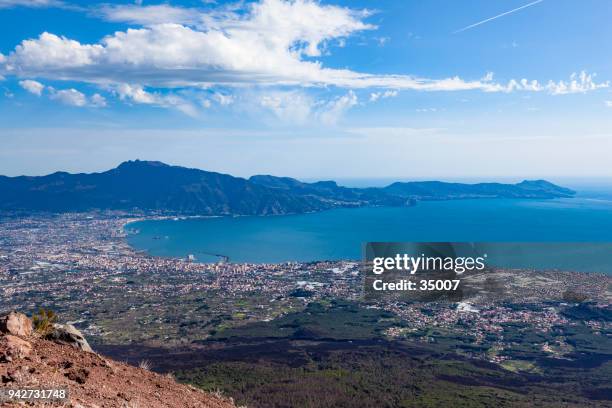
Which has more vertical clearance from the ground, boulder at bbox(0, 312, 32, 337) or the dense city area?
boulder at bbox(0, 312, 32, 337)

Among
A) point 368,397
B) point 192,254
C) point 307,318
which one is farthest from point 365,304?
point 192,254

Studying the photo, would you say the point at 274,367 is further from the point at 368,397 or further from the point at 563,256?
the point at 563,256

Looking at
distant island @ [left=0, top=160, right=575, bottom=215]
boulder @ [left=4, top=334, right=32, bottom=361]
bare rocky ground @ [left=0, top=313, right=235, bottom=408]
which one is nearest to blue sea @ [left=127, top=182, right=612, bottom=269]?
distant island @ [left=0, top=160, right=575, bottom=215]

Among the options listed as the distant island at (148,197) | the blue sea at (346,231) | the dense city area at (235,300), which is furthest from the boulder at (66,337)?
the distant island at (148,197)

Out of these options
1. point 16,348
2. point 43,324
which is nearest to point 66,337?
point 43,324

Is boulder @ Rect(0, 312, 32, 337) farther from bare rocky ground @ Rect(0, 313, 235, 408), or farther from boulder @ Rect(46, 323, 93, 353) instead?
boulder @ Rect(46, 323, 93, 353)

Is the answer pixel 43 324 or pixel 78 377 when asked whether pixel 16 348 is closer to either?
pixel 78 377
